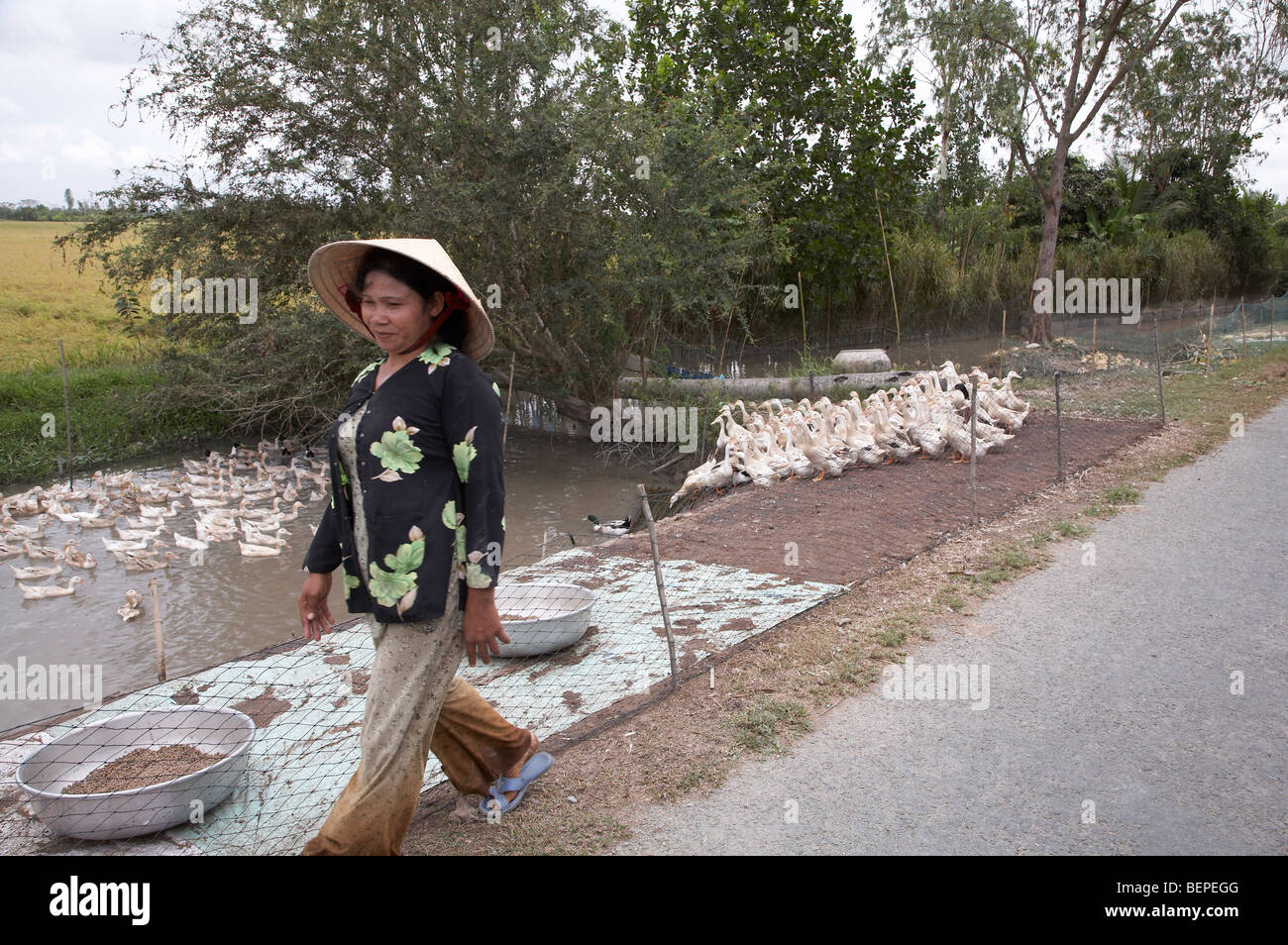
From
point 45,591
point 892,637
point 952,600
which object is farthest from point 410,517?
point 45,591

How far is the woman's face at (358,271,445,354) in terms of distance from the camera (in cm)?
276

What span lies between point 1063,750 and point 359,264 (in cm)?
336

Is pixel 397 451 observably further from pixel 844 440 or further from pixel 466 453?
pixel 844 440

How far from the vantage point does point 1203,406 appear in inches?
525

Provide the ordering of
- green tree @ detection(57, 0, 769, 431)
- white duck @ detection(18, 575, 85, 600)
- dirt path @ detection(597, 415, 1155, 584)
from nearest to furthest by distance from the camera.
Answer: dirt path @ detection(597, 415, 1155, 584) < white duck @ detection(18, 575, 85, 600) < green tree @ detection(57, 0, 769, 431)

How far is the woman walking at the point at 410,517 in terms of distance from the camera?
267 cm

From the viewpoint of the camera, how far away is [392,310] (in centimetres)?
276

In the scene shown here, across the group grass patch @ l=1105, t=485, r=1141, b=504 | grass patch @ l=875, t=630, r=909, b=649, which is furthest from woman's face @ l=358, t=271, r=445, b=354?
grass patch @ l=1105, t=485, r=1141, b=504

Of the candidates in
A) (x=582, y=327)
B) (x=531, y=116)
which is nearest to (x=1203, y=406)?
(x=582, y=327)

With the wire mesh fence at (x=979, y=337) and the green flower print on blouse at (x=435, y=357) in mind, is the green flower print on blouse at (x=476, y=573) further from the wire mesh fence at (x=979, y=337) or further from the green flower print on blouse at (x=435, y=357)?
the wire mesh fence at (x=979, y=337)

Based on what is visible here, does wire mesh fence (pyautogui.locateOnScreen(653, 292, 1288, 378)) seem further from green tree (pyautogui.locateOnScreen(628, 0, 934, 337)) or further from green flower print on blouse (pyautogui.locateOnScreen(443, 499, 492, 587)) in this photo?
green flower print on blouse (pyautogui.locateOnScreen(443, 499, 492, 587))

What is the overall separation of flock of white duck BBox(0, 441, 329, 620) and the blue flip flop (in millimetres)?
6576

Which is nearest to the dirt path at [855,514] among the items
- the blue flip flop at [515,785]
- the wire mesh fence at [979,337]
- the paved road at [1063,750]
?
the paved road at [1063,750]

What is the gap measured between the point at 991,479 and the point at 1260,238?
39592 mm
